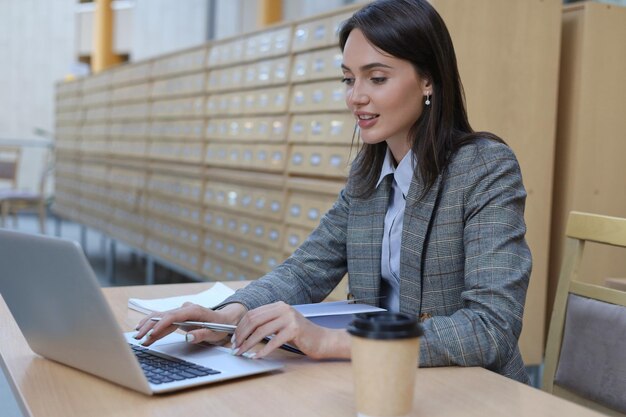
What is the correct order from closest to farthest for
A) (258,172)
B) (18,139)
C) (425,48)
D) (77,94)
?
(425,48) → (258,172) → (77,94) → (18,139)

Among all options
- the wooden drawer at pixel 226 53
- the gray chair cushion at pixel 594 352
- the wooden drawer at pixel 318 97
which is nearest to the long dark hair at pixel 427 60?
the gray chair cushion at pixel 594 352

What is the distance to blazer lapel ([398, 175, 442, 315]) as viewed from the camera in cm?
134

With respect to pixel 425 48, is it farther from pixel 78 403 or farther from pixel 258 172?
pixel 258 172

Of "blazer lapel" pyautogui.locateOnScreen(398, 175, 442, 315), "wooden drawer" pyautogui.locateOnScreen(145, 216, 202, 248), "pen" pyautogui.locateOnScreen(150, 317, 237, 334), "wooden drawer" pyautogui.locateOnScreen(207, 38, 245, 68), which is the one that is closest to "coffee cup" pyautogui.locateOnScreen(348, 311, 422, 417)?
"pen" pyautogui.locateOnScreen(150, 317, 237, 334)

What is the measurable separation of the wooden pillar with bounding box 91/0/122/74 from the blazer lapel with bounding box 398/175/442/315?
Answer: 11787 mm

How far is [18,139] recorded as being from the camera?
12.2 m

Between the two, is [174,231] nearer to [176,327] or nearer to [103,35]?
[176,327]

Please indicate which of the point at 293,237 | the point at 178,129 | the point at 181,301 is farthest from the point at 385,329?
the point at 178,129

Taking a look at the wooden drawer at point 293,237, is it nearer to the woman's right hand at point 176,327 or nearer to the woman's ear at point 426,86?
the woman's ear at point 426,86

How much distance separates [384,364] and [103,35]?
41.0ft

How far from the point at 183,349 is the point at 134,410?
27cm

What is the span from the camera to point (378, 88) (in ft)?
4.48

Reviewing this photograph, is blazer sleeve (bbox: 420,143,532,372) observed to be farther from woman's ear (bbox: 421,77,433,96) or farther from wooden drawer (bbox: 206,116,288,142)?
wooden drawer (bbox: 206,116,288,142)

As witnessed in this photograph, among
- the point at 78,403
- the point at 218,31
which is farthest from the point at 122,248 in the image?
the point at 78,403
